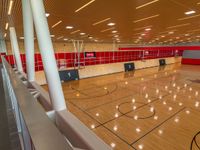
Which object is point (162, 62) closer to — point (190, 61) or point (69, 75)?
point (190, 61)

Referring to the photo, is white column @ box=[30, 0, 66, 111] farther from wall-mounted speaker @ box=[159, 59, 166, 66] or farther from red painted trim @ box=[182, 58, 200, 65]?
red painted trim @ box=[182, 58, 200, 65]

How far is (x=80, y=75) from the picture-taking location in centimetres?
830

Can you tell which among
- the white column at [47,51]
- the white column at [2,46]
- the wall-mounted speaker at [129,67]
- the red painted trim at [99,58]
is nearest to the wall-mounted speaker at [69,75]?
the red painted trim at [99,58]

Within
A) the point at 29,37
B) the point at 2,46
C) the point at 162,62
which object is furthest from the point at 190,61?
the point at 2,46

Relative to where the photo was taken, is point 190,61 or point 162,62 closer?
point 162,62

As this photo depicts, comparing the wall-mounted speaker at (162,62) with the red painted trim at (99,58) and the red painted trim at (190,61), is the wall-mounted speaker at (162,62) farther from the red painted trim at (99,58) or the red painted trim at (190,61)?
the red painted trim at (190,61)

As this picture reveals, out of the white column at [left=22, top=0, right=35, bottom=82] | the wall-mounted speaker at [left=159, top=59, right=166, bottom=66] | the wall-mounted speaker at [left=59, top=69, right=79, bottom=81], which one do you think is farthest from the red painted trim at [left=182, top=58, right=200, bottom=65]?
the white column at [left=22, top=0, right=35, bottom=82]

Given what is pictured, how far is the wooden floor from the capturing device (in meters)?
2.65

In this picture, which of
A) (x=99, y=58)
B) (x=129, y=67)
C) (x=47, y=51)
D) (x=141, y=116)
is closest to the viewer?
(x=47, y=51)

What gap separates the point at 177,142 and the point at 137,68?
31.2 feet

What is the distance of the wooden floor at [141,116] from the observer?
2.65m

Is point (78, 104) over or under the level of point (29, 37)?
under

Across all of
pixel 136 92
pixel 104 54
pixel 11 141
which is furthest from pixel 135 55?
pixel 11 141

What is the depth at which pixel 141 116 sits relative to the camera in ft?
12.0
